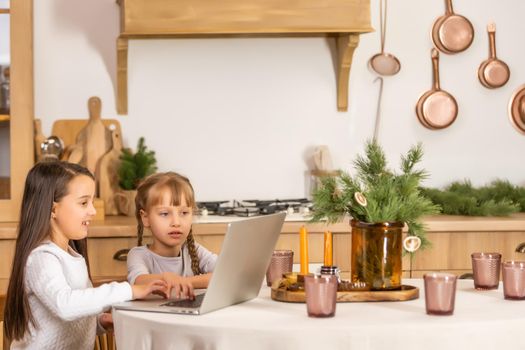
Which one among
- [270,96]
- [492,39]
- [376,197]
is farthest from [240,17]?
[376,197]

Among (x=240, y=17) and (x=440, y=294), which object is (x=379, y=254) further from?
(x=240, y=17)

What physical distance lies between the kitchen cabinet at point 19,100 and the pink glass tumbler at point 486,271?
1.94m

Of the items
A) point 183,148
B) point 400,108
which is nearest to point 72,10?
point 183,148

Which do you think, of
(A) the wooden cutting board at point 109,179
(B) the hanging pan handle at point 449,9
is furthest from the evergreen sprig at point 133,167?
(B) the hanging pan handle at point 449,9

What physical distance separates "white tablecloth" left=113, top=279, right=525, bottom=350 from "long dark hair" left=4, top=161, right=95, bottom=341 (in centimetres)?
35

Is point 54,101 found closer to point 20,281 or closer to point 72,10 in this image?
point 72,10

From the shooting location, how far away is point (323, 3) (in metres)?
3.72

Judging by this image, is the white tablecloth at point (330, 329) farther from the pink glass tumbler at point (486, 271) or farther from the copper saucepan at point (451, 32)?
the copper saucepan at point (451, 32)

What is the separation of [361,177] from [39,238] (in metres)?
A: 0.77

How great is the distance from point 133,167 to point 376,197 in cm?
180

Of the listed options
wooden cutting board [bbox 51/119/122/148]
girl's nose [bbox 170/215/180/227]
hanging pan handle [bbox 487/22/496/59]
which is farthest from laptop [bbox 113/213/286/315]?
hanging pan handle [bbox 487/22/496/59]

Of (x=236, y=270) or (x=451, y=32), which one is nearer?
(x=236, y=270)

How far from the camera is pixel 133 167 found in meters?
3.83

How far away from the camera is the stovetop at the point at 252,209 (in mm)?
3695
